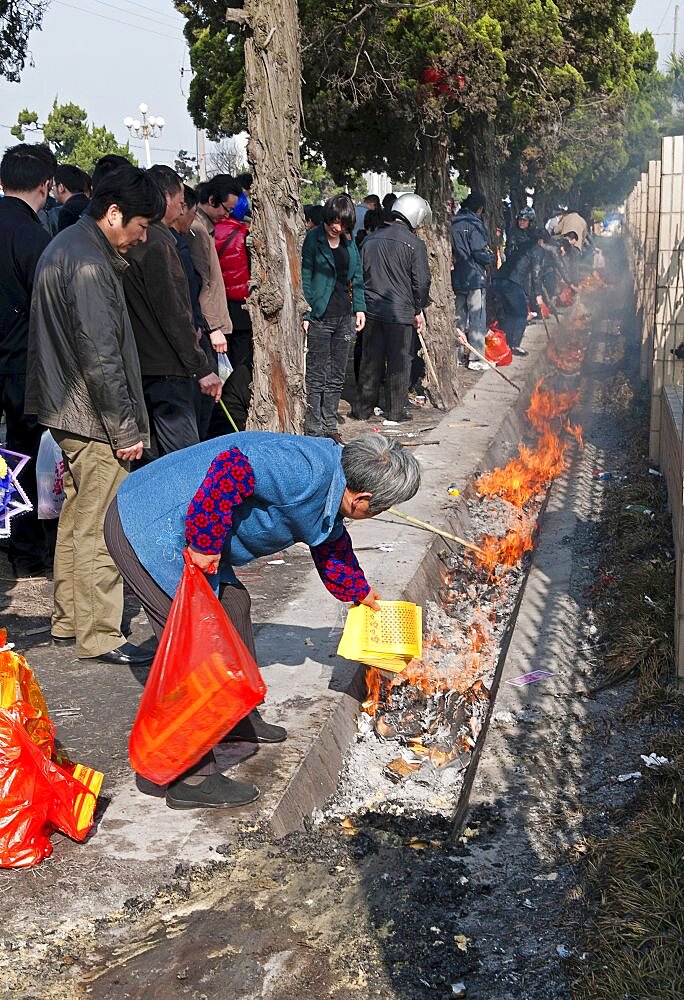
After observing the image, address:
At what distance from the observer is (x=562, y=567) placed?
870 cm

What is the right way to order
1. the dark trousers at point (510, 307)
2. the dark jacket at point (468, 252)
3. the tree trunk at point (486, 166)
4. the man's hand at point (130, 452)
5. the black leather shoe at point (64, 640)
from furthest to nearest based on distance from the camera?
the tree trunk at point (486, 166) < the dark trousers at point (510, 307) < the dark jacket at point (468, 252) < the black leather shoe at point (64, 640) < the man's hand at point (130, 452)

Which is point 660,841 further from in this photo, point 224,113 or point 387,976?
point 224,113

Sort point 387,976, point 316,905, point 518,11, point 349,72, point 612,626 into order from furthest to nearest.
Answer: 1. point 518,11
2. point 349,72
3. point 612,626
4. point 316,905
5. point 387,976

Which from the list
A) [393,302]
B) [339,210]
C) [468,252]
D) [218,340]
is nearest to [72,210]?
[218,340]

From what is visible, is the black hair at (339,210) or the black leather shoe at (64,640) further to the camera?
the black hair at (339,210)

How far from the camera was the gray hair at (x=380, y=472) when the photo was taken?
3727mm

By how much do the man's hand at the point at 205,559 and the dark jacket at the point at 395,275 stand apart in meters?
8.61

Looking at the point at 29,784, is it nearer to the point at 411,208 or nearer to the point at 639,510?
the point at 639,510

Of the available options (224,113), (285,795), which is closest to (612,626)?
(285,795)

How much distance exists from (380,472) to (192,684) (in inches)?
37.0

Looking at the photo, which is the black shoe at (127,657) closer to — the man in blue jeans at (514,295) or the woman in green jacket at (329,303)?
the woman in green jacket at (329,303)

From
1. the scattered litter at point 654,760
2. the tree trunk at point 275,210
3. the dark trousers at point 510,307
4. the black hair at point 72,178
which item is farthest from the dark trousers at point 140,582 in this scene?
the dark trousers at point 510,307

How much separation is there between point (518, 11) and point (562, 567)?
30.3ft

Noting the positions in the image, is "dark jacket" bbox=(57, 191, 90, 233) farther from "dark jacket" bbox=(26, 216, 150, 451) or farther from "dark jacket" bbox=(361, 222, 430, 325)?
"dark jacket" bbox=(361, 222, 430, 325)
